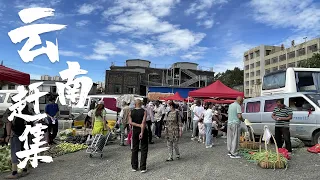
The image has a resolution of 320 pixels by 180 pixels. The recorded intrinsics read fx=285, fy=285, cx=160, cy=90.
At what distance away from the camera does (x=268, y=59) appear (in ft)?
270

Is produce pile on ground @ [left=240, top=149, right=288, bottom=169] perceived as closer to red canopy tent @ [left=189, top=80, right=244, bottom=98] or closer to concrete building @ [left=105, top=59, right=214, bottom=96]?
red canopy tent @ [left=189, top=80, right=244, bottom=98]

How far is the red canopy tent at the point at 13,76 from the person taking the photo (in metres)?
7.21

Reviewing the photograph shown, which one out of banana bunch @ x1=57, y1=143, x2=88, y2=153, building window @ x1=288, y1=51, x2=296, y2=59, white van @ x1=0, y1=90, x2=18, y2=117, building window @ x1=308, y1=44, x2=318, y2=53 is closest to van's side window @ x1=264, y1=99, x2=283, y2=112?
banana bunch @ x1=57, y1=143, x2=88, y2=153

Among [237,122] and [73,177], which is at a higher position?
[237,122]

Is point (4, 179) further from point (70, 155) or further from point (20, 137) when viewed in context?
point (70, 155)

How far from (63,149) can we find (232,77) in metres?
90.9

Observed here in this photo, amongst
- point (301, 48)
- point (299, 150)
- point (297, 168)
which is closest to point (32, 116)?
point (297, 168)

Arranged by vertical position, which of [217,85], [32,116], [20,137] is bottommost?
[20,137]

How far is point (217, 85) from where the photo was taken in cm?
1484

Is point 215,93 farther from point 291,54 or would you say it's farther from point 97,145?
point 291,54

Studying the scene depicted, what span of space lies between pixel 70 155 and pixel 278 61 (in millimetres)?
77497

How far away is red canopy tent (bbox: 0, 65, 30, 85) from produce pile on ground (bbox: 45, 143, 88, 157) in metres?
2.34
